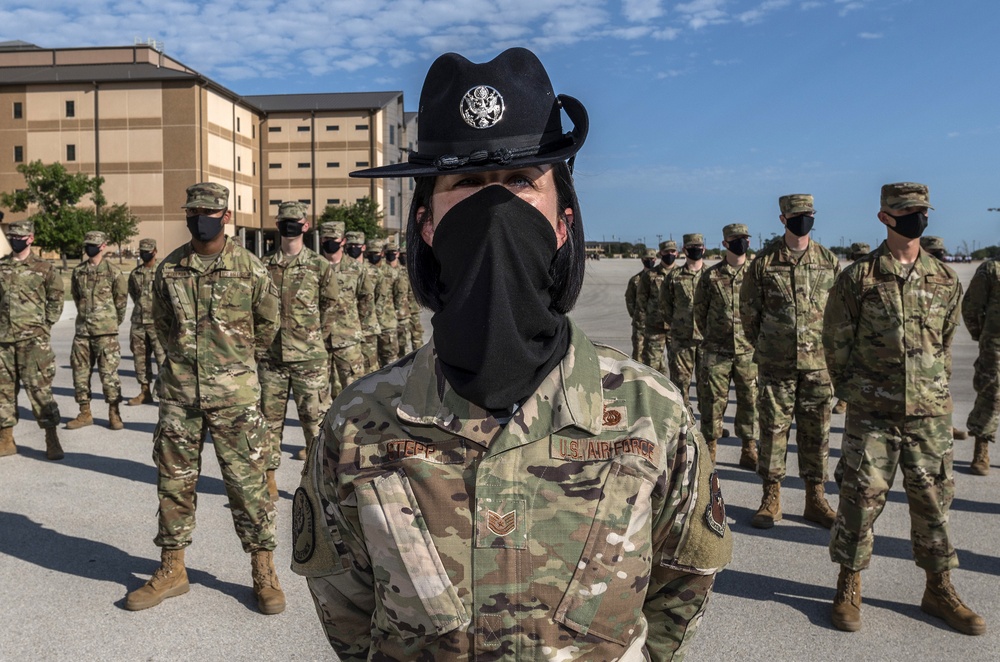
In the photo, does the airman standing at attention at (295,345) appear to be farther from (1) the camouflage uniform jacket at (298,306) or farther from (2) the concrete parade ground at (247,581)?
(2) the concrete parade ground at (247,581)

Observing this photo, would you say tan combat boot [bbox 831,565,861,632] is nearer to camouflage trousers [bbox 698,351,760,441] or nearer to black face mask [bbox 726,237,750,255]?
camouflage trousers [bbox 698,351,760,441]

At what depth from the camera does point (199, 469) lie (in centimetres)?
491

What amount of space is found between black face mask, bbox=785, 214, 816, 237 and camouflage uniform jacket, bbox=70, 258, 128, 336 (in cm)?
824

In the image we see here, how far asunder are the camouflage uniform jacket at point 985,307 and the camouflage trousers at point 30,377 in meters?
9.18

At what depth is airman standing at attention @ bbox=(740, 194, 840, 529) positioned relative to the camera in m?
6.21

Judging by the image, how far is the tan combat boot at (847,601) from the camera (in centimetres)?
441

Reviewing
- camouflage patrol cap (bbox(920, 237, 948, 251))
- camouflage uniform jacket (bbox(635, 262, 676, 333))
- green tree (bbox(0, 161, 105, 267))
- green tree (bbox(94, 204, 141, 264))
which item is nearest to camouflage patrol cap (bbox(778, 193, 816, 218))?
camouflage uniform jacket (bbox(635, 262, 676, 333))

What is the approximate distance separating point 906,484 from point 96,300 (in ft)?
30.8

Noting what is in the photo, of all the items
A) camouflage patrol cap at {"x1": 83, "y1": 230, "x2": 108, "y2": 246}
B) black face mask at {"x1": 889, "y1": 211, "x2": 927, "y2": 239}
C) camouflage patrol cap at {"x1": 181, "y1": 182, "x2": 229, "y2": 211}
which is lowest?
camouflage patrol cap at {"x1": 83, "y1": 230, "x2": 108, "y2": 246}

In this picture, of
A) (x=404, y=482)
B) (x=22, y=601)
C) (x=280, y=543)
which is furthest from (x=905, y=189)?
(x=22, y=601)

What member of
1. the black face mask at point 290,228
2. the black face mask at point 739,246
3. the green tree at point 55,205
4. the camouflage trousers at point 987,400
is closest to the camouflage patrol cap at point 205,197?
the black face mask at point 290,228

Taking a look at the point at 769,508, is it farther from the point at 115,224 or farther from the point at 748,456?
the point at 115,224

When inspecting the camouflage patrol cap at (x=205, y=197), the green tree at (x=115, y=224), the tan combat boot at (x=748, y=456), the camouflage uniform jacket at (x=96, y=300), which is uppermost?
the green tree at (x=115, y=224)

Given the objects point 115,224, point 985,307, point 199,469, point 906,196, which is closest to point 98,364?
point 199,469
